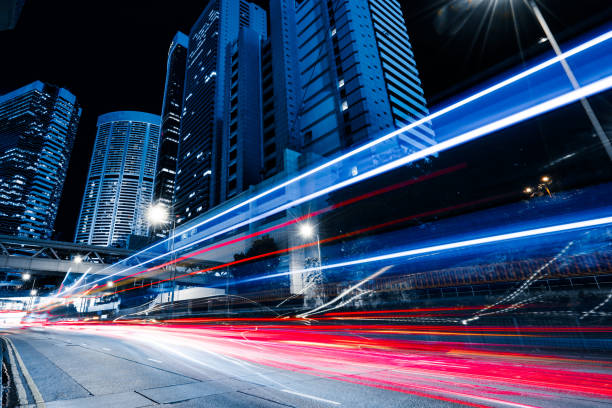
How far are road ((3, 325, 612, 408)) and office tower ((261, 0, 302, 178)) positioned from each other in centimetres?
6223

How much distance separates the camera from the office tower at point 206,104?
116 m

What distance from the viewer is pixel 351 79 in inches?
2613

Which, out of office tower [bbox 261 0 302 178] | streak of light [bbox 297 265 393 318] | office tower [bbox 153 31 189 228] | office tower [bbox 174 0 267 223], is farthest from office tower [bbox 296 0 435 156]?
office tower [bbox 153 31 189 228]

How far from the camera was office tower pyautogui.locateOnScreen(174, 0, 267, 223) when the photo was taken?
11588 cm

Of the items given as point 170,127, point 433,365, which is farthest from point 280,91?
point 170,127

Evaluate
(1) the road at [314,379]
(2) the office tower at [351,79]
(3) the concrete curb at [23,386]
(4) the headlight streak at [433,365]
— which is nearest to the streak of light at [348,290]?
(4) the headlight streak at [433,365]

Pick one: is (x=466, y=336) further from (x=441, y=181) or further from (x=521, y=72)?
(x=441, y=181)

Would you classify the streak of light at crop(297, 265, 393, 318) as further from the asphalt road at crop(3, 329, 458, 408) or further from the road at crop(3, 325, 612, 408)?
the asphalt road at crop(3, 329, 458, 408)

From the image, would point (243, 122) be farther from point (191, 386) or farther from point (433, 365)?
point (191, 386)

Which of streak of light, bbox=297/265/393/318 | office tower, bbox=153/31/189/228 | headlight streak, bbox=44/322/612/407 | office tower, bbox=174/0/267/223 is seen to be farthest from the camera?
office tower, bbox=153/31/189/228

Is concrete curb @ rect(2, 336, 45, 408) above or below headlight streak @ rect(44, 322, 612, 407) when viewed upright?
above

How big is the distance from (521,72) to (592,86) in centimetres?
249

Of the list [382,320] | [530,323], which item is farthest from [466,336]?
[382,320]

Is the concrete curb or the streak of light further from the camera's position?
the streak of light
